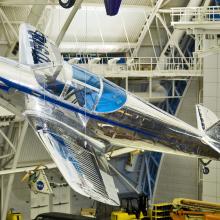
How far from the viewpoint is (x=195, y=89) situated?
2122 centimetres

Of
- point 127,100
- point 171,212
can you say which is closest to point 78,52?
point 171,212

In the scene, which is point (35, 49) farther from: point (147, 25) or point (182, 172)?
point (182, 172)

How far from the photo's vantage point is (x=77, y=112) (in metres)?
10.3

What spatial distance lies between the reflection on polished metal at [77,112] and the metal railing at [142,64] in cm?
736

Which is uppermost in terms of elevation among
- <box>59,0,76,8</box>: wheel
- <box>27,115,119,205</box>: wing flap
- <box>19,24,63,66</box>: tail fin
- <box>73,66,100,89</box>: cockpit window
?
<box>59,0,76,8</box>: wheel

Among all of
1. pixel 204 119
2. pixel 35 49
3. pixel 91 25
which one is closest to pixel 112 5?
pixel 35 49

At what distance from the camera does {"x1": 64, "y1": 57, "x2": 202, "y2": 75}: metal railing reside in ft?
61.4

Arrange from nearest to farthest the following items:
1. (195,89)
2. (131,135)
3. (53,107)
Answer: (53,107)
(131,135)
(195,89)

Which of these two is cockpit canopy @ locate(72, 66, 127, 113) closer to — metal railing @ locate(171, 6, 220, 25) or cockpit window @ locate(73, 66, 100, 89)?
cockpit window @ locate(73, 66, 100, 89)

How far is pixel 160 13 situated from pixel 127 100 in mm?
9801

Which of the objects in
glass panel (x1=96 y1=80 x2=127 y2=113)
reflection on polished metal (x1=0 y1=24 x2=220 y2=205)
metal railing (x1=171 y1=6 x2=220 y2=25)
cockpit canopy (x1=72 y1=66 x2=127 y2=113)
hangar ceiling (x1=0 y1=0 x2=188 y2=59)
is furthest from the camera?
hangar ceiling (x1=0 y1=0 x2=188 y2=59)

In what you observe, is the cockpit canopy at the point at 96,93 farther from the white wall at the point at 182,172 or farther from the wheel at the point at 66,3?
the white wall at the point at 182,172

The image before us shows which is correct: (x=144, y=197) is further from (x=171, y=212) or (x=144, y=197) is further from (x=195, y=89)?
(x=195, y=89)

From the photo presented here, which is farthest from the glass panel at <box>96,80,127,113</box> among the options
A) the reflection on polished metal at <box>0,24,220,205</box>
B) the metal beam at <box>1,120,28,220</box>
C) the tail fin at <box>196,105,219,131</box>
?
the metal beam at <box>1,120,28,220</box>
